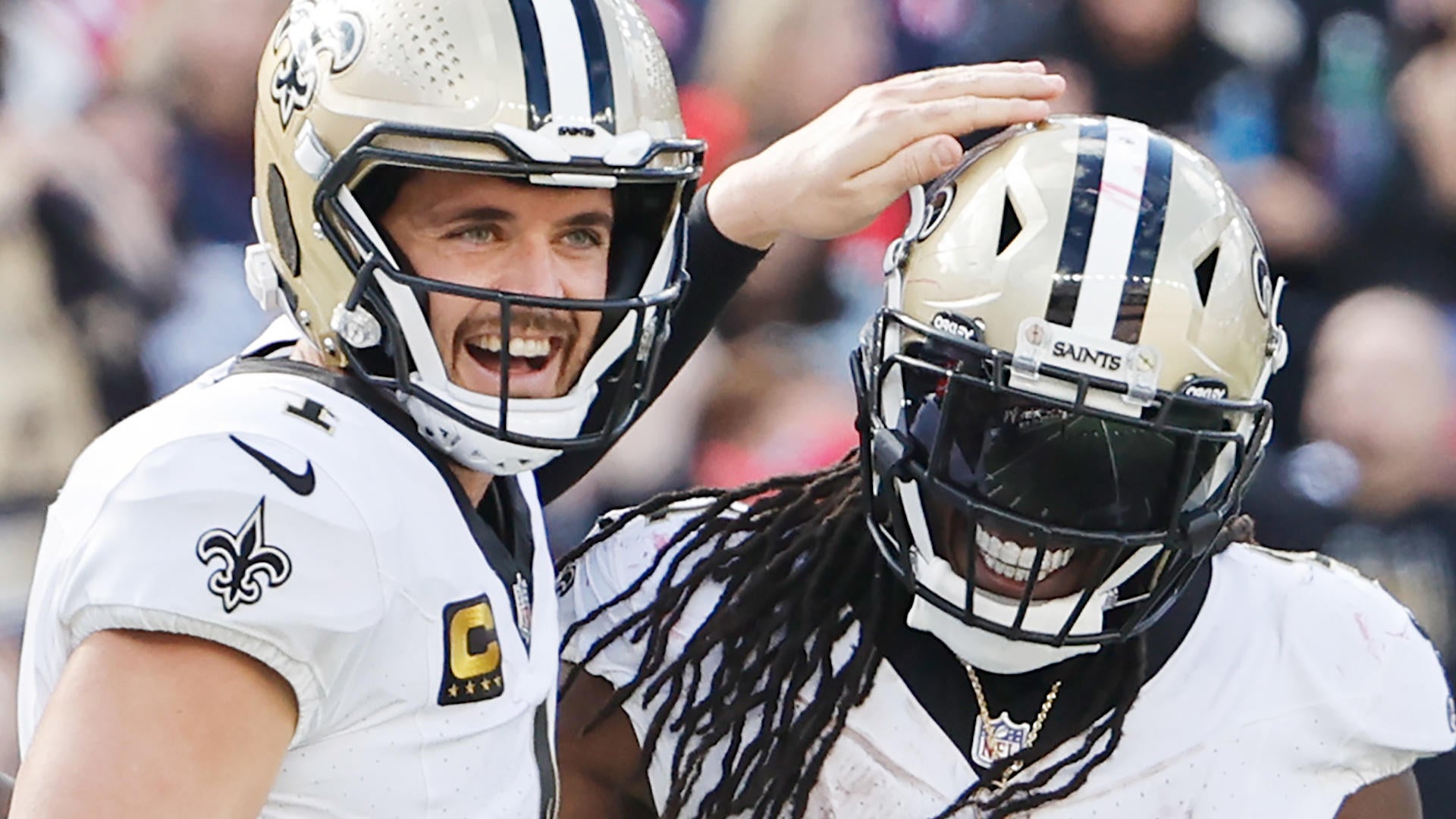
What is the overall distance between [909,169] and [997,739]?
1.70 feet

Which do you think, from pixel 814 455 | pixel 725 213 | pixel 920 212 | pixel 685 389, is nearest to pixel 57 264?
pixel 685 389

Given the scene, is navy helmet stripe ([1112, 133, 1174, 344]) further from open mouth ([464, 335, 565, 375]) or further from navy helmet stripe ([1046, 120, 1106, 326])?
open mouth ([464, 335, 565, 375])

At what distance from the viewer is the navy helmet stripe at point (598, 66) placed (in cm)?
139

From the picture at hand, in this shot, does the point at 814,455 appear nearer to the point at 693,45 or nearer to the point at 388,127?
the point at 693,45

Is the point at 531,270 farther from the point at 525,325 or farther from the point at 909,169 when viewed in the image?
the point at 909,169

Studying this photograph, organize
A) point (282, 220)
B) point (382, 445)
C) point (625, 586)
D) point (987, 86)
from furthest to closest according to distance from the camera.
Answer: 1. point (625, 586)
2. point (987, 86)
3. point (282, 220)
4. point (382, 445)

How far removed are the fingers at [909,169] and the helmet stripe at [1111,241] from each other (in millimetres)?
137

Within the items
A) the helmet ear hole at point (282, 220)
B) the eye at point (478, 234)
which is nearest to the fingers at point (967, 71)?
the eye at point (478, 234)

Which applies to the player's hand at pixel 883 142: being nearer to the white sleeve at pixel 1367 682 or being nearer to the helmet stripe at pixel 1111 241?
the helmet stripe at pixel 1111 241

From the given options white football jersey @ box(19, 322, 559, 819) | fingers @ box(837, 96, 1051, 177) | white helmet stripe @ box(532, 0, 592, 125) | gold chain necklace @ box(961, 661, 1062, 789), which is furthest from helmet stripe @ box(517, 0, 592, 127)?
gold chain necklace @ box(961, 661, 1062, 789)

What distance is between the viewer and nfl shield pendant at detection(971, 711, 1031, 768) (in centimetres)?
167

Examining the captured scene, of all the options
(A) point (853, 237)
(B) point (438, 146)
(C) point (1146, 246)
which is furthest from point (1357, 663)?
(A) point (853, 237)

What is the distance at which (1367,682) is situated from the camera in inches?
65.8

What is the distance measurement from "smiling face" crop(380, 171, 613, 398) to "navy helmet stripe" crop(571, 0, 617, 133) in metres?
0.06
